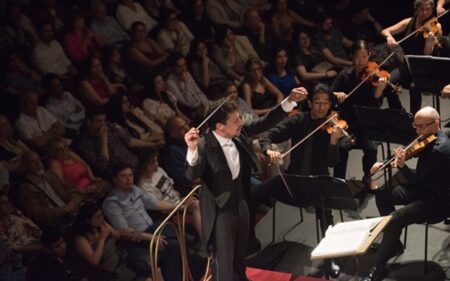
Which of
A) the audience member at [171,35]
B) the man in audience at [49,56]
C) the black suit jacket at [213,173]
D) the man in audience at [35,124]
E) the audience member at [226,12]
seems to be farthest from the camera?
the audience member at [226,12]

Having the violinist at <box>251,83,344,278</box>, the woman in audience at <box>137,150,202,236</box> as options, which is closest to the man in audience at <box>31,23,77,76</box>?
the woman in audience at <box>137,150,202,236</box>

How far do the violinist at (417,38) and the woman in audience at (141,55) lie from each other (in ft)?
6.94

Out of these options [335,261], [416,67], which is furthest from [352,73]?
[335,261]

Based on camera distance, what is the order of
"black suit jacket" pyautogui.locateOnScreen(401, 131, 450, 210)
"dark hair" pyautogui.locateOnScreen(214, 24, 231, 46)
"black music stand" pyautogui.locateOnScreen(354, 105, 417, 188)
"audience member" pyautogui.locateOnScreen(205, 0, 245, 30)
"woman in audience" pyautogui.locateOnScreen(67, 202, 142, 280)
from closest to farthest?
"black suit jacket" pyautogui.locateOnScreen(401, 131, 450, 210), "black music stand" pyautogui.locateOnScreen(354, 105, 417, 188), "woman in audience" pyautogui.locateOnScreen(67, 202, 142, 280), "dark hair" pyautogui.locateOnScreen(214, 24, 231, 46), "audience member" pyautogui.locateOnScreen(205, 0, 245, 30)

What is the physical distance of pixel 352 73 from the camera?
6758 millimetres

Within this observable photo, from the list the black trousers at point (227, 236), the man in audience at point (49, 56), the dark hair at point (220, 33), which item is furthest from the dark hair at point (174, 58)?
the black trousers at point (227, 236)

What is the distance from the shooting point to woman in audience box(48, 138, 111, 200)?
6.66 meters

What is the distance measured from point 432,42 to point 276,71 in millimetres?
1859

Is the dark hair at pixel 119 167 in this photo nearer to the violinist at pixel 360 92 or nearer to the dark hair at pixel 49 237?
the dark hair at pixel 49 237

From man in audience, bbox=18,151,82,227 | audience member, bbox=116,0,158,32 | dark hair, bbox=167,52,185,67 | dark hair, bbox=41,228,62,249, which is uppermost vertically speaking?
audience member, bbox=116,0,158,32

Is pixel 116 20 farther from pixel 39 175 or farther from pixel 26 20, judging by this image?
pixel 39 175

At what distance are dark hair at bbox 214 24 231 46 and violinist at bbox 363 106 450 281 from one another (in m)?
3.16

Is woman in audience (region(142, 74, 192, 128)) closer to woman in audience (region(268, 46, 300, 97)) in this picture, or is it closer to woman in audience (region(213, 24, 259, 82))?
woman in audience (region(213, 24, 259, 82))

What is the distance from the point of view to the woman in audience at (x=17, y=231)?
611 cm
